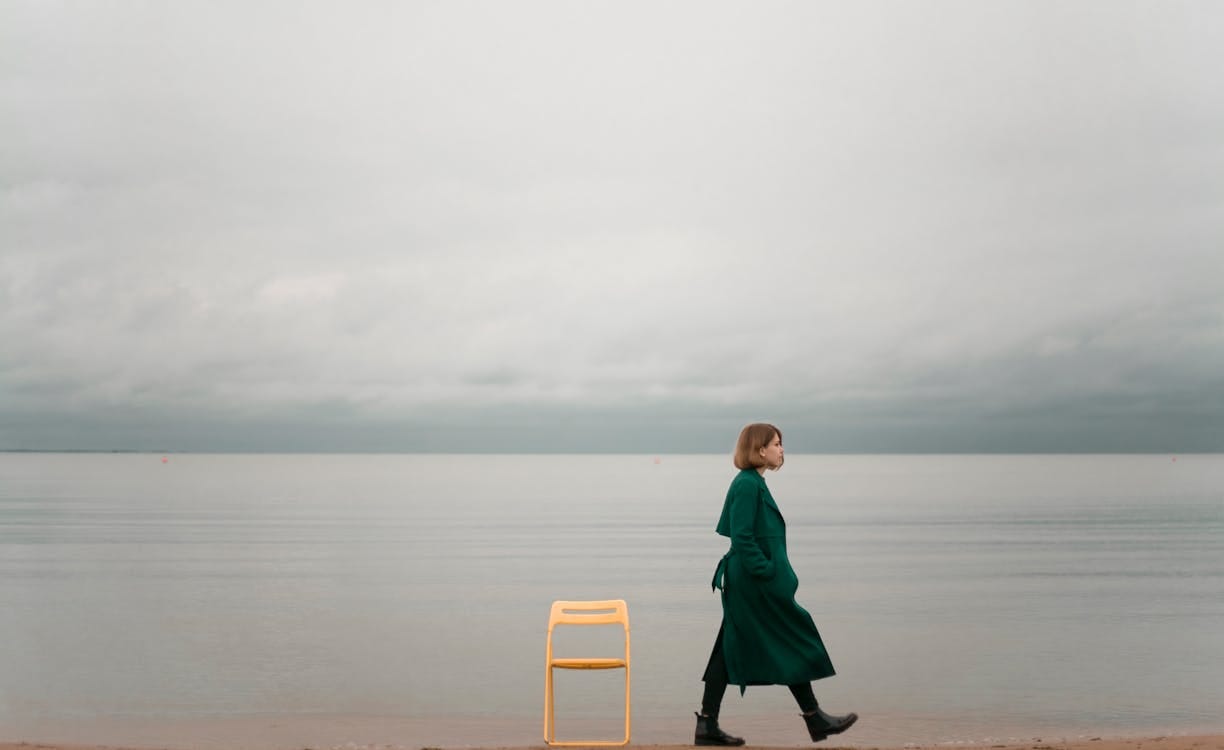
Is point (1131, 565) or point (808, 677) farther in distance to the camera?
point (1131, 565)

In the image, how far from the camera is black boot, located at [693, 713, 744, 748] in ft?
25.6

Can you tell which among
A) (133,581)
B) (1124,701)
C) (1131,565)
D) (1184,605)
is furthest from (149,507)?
(1124,701)

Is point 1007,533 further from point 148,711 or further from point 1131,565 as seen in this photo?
point 148,711

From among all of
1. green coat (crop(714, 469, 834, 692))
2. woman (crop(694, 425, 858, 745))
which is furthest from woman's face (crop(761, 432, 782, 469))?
green coat (crop(714, 469, 834, 692))

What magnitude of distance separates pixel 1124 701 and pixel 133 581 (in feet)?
63.3

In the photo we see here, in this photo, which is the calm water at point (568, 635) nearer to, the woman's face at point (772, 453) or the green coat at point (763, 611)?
the green coat at point (763, 611)

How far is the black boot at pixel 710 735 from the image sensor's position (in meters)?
7.80

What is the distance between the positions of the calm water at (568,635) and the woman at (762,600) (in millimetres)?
2919

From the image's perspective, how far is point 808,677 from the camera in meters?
7.48

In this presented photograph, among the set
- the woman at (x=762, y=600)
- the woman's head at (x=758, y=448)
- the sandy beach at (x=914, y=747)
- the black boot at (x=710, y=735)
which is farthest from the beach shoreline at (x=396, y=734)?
the woman's head at (x=758, y=448)

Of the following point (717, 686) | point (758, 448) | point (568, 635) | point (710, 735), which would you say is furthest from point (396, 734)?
point (568, 635)

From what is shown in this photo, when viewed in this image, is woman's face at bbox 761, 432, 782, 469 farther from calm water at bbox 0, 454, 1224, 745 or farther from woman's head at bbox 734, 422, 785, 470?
calm water at bbox 0, 454, 1224, 745

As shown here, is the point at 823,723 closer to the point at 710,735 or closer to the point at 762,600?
the point at 710,735

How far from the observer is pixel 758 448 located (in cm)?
726
